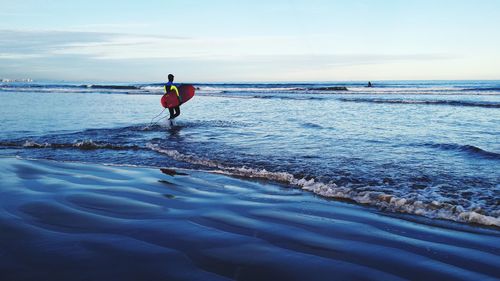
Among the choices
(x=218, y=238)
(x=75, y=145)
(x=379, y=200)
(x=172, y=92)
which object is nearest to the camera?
(x=218, y=238)

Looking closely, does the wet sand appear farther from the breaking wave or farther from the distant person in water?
the distant person in water

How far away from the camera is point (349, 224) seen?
3945 mm

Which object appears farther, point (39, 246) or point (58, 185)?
point (58, 185)

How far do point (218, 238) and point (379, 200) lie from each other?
2368mm

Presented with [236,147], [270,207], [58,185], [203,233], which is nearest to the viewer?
[203,233]

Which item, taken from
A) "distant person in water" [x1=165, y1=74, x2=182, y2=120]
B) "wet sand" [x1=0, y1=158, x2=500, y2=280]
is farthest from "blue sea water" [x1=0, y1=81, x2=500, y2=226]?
"distant person in water" [x1=165, y1=74, x2=182, y2=120]

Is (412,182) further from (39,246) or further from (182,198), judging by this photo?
(39,246)

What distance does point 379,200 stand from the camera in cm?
486

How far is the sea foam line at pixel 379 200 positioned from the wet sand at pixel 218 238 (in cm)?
21

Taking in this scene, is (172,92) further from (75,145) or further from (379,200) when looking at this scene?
(379,200)

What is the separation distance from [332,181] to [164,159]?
3683mm

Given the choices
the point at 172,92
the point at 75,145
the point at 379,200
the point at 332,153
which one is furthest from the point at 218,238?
the point at 172,92

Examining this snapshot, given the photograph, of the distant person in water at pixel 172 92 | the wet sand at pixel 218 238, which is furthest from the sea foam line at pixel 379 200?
the distant person in water at pixel 172 92

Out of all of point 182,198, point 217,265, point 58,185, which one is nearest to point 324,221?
point 217,265
